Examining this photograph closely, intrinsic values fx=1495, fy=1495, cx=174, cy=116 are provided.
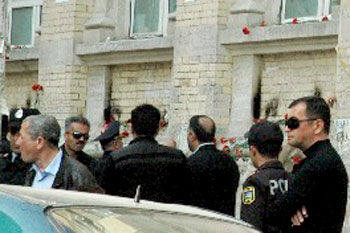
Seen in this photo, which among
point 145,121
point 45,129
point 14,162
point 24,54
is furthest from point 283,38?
point 45,129

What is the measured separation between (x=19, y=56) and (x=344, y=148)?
6.75 metres

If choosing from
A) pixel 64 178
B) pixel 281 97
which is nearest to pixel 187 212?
pixel 64 178

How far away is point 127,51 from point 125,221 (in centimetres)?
1218

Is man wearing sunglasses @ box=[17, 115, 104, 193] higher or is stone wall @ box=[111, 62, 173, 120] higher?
stone wall @ box=[111, 62, 173, 120]

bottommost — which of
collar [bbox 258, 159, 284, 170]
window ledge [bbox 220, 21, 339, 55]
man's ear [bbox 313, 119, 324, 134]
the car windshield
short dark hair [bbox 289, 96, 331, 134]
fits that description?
the car windshield

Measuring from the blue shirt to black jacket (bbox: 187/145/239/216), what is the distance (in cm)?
135

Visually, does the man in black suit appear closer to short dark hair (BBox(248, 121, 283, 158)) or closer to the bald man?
the bald man

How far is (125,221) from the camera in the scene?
635cm

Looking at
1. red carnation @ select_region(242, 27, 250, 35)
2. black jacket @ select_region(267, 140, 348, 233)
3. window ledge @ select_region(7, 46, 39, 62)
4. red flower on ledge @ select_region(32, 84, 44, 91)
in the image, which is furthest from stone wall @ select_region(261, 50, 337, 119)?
black jacket @ select_region(267, 140, 348, 233)

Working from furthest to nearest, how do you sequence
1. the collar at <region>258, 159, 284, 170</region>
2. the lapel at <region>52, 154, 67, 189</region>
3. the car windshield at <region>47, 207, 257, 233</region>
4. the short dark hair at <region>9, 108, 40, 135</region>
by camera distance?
the short dark hair at <region>9, 108, 40, 135</region>, the lapel at <region>52, 154, 67, 189</region>, the collar at <region>258, 159, 284, 170</region>, the car windshield at <region>47, 207, 257, 233</region>

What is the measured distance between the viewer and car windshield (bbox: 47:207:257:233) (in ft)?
20.3

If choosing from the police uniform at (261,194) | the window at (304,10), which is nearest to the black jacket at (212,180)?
the police uniform at (261,194)

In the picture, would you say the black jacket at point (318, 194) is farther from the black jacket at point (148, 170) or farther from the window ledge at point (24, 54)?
the window ledge at point (24, 54)

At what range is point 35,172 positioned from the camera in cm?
995
